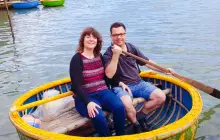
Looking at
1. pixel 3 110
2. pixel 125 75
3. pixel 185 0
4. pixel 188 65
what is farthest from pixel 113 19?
pixel 125 75

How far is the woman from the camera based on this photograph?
4.11 meters

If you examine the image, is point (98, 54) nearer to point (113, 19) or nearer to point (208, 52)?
point (208, 52)

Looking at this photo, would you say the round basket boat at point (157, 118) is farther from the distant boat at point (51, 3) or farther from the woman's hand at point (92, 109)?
the distant boat at point (51, 3)

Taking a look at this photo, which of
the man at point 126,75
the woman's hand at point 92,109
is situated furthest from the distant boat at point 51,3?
the woman's hand at point 92,109

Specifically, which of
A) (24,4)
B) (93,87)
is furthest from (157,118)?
(24,4)

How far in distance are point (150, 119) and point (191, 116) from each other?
1552 millimetres

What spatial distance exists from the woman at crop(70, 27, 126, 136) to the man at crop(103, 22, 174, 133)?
0.18 meters

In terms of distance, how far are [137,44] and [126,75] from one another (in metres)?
7.87

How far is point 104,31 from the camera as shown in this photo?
16.4 meters

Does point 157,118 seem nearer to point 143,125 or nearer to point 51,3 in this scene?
point 143,125

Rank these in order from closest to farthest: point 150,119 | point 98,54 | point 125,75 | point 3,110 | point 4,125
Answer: point 98,54
point 125,75
point 150,119
point 4,125
point 3,110

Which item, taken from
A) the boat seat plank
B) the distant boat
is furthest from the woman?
the distant boat

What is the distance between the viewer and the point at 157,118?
5414 mm

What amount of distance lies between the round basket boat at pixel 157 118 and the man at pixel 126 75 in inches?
16.1
